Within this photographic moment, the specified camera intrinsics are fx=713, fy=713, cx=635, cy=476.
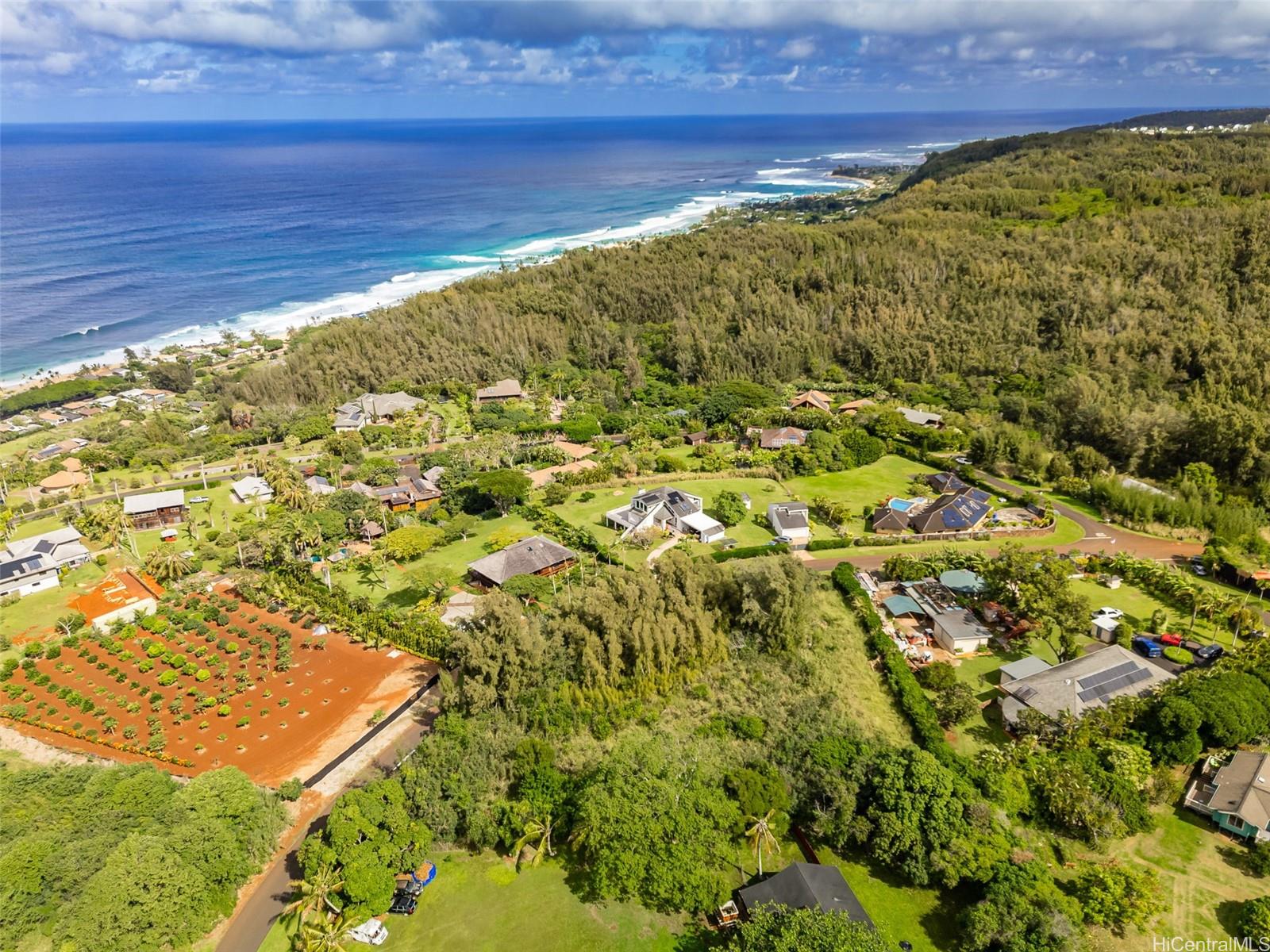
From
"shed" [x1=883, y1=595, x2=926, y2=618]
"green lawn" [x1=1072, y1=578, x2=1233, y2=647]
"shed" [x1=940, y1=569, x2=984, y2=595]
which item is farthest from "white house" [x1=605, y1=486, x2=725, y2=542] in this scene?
"green lawn" [x1=1072, y1=578, x2=1233, y2=647]

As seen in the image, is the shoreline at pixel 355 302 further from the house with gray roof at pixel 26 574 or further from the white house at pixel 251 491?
the house with gray roof at pixel 26 574

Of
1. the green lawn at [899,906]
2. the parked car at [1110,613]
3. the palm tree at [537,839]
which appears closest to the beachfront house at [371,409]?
the palm tree at [537,839]

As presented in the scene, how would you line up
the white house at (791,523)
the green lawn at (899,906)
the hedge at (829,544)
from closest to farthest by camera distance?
the green lawn at (899,906) → the hedge at (829,544) → the white house at (791,523)

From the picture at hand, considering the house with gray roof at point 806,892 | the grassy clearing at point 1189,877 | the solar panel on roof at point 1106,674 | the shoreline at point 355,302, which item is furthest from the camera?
the shoreline at point 355,302

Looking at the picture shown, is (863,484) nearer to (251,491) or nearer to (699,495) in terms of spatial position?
(699,495)

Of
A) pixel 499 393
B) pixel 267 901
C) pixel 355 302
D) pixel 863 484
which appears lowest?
pixel 499 393

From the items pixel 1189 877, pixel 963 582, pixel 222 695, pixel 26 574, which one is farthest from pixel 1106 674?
pixel 26 574
